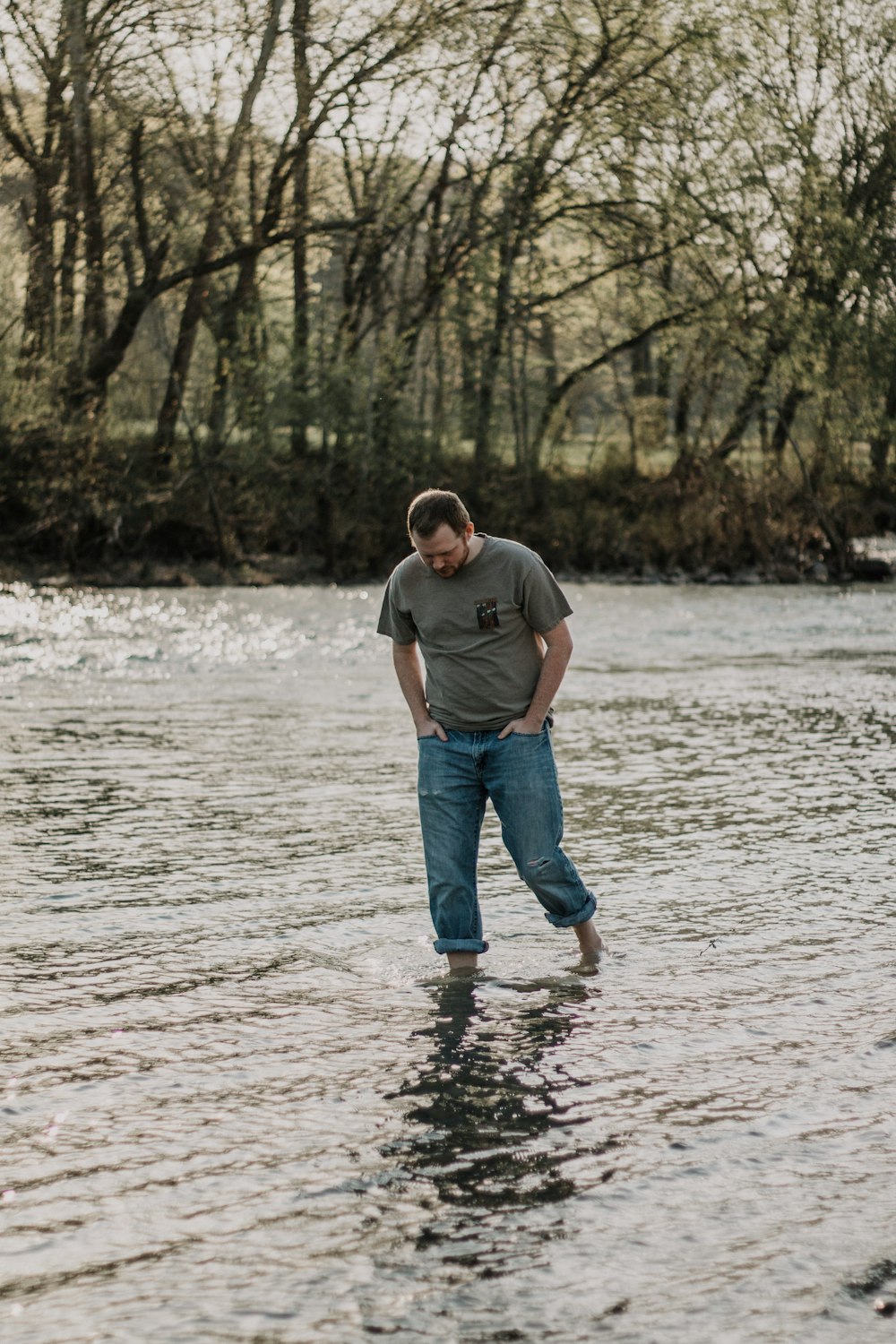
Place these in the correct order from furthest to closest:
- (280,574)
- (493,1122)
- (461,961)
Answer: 1. (280,574)
2. (461,961)
3. (493,1122)

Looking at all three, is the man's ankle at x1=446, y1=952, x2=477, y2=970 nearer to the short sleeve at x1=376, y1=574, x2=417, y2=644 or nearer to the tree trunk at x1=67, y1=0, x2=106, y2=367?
the short sleeve at x1=376, y1=574, x2=417, y2=644

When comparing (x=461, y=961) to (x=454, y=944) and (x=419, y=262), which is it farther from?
(x=419, y=262)

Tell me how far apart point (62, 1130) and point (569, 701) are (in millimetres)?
11553

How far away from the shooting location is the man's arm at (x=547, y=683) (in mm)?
6348

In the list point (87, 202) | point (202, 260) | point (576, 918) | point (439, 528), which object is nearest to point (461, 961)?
point (576, 918)

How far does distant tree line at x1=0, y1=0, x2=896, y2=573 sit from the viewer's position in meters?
30.4

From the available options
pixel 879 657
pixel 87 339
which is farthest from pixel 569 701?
pixel 87 339

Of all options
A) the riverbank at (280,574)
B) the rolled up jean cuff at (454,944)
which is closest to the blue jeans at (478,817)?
the rolled up jean cuff at (454,944)

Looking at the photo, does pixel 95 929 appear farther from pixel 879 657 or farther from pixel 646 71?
pixel 646 71

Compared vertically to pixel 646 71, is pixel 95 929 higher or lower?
lower

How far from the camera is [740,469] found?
34125 millimetres

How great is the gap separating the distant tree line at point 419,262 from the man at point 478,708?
23.7 metres

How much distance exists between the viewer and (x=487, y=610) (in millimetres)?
6305

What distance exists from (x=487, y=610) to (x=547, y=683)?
356 millimetres
